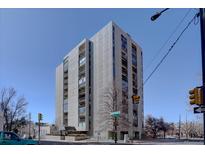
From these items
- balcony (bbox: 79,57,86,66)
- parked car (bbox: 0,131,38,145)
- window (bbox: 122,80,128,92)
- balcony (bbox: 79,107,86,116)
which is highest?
balcony (bbox: 79,57,86,66)

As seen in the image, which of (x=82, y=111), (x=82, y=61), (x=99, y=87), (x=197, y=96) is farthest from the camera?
(x=82, y=111)

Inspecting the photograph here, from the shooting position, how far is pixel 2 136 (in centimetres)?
1728

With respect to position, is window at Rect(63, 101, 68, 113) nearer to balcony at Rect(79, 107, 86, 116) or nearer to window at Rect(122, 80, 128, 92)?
balcony at Rect(79, 107, 86, 116)

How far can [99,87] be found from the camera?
4056 cm

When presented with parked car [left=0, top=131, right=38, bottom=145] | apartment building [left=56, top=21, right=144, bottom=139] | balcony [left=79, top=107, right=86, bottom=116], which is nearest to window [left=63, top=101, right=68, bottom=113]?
apartment building [left=56, top=21, right=144, bottom=139]

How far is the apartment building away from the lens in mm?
28828

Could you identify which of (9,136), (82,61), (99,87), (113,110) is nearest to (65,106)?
(99,87)

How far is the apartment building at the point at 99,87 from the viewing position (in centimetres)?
2883

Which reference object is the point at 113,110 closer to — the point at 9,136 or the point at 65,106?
the point at 65,106

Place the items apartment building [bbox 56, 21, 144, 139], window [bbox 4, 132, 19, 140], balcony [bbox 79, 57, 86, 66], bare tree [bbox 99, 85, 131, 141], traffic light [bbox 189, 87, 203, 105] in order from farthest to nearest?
bare tree [bbox 99, 85, 131, 141] < balcony [bbox 79, 57, 86, 66] < apartment building [bbox 56, 21, 144, 139] < window [bbox 4, 132, 19, 140] < traffic light [bbox 189, 87, 203, 105]

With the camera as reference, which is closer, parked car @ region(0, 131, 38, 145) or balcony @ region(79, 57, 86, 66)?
parked car @ region(0, 131, 38, 145)

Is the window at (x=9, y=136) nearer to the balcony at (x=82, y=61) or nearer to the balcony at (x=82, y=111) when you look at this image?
the balcony at (x=82, y=61)
